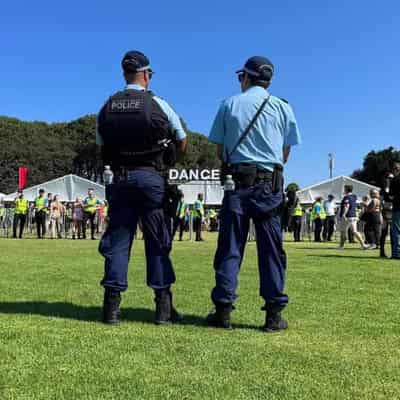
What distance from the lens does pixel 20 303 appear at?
5.05 metres

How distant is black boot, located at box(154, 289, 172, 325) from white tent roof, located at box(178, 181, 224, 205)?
31.8 m

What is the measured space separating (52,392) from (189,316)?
6.96ft

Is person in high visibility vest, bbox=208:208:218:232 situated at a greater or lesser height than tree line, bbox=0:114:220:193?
lesser

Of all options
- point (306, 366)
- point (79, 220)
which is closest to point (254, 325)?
point (306, 366)

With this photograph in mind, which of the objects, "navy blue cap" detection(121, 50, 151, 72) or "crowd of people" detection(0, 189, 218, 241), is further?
"crowd of people" detection(0, 189, 218, 241)

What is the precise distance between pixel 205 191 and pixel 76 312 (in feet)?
105

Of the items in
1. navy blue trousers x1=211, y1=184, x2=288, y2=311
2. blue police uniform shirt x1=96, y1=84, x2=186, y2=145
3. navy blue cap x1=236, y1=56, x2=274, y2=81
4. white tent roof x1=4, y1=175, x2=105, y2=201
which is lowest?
navy blue trousers x1=211, y1=184, x2=288, y2=311

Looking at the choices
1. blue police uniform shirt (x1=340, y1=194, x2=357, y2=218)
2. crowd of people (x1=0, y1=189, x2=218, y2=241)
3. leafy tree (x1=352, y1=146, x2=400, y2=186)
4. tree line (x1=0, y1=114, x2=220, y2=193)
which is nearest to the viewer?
blue police uniform shirt (x1=340, y1=194, x2=357, y2=218)

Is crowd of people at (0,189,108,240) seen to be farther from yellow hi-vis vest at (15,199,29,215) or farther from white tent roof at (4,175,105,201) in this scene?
white tent roof at (4,175,105,201)

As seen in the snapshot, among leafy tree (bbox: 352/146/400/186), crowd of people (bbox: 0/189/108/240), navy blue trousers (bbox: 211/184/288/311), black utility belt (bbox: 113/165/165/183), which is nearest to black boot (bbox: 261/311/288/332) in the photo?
navy blue trousers (bbox: 211/184/288/311)

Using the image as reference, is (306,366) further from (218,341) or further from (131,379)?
(131,379)

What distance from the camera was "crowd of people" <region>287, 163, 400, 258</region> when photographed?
1120cm

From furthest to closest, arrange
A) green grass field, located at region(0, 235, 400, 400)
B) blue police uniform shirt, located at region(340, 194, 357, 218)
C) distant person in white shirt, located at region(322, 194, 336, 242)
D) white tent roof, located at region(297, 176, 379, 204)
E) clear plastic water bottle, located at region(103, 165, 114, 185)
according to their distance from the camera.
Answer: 1. white tent roof, located at region(297, 176, 379, 204)
2. distant person in white shirt, located at region(322, 194, 336, 242)
3. blue police uniform shirt, located at region(340, 194, 357, 218)
4. clear plastic water bottle, located at region(103, 165, 114, 185)
5. green grass field, located at region(0, 235, 400, 400)

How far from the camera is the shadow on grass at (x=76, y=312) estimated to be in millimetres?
4379
